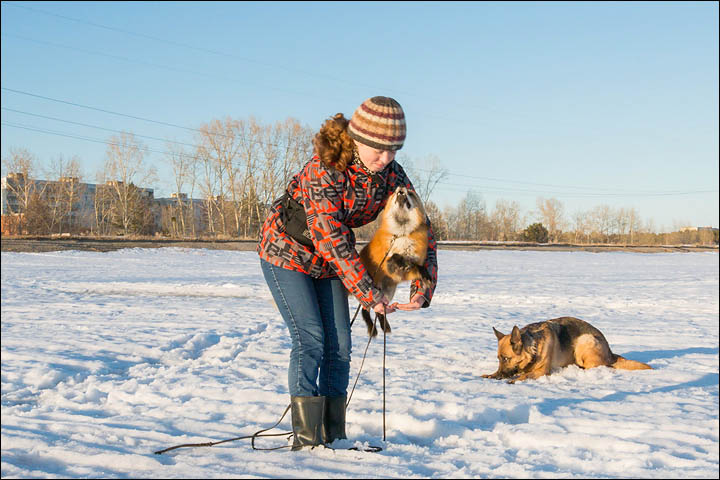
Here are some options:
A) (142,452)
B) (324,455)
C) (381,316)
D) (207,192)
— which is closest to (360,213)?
(381,316)

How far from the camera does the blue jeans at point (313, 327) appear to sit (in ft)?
10.1

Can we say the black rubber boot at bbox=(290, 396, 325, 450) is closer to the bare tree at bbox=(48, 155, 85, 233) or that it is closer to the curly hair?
the curly hair

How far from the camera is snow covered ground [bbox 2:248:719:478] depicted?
295 cm

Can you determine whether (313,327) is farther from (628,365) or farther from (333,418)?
(628,365)

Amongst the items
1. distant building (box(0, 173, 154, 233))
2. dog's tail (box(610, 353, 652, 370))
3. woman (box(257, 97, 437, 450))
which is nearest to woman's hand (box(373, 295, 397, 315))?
woman (box(257, 97, 437, 450))

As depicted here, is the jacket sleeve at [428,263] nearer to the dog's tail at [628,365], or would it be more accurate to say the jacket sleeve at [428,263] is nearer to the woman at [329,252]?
the woman at [329,252]

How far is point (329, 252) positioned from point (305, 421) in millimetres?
920

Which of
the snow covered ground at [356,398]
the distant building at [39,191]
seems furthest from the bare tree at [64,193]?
the snow covered ground at [356,398]

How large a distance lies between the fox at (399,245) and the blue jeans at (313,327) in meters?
0.25

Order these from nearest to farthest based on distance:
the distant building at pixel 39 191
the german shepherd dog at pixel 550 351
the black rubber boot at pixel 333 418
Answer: the black rubber boot at pixel 333 418
the german shepherd dog at pixel 550 351
the distant building at pixel 39 191

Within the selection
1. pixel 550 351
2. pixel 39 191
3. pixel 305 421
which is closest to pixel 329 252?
pixel 305 421

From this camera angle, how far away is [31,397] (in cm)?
425

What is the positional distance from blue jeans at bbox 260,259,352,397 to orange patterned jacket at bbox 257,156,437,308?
75 mm

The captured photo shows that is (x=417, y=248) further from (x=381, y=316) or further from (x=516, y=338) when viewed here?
(x=516, y=338)
